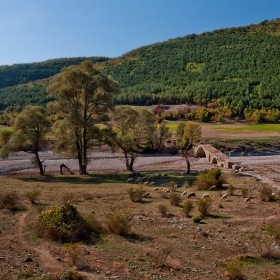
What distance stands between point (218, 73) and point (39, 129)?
465ft

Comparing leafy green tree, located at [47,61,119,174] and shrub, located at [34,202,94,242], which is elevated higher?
leafy green tree, located at [47,61,119,174]

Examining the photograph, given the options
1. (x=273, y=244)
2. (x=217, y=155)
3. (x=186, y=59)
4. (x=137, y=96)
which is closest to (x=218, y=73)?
(x=186, y=59)

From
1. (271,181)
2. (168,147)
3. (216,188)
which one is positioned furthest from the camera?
(168,147)

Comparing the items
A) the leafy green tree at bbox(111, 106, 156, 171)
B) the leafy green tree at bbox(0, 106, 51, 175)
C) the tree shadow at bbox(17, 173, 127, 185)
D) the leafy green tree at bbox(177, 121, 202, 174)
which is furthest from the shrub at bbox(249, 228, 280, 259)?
the leafy green tree at bbox(0, 106, 51, 175)

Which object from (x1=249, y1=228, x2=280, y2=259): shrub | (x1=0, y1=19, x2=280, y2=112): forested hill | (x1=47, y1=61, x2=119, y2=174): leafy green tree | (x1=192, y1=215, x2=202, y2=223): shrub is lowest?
(x1=249, y1=228, x2=280, y2=259): shrub

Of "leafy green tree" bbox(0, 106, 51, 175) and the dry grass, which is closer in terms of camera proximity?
the dry grass

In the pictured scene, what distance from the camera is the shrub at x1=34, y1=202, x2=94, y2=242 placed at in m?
13.4

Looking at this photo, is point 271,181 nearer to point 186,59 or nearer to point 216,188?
point 216,188

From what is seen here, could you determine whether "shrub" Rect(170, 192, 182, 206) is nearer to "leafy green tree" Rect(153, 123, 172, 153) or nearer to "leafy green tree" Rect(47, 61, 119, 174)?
"leafy green tree" Rect(47, 61, 119, 174)

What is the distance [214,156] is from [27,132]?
90.3 ft

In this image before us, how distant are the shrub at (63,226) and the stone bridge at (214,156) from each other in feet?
97.2

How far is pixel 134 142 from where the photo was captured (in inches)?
1570

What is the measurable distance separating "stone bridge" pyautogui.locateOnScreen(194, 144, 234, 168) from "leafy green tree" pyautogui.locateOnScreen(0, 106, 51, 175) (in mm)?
22746

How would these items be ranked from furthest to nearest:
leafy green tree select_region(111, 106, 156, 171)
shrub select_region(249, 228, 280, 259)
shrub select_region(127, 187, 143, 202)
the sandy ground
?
the sandy ground
leafy green tree select_region(111, 106, 156, 171)
shrub select_region(127, 187, 143, 202)
shrub select_region(249, 228, 280, 259)
